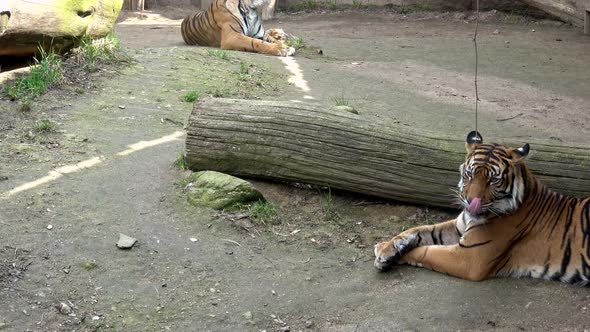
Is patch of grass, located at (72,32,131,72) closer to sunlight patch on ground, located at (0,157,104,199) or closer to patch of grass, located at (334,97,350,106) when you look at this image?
sunlight patch on ground, located at (0,157,104,199)

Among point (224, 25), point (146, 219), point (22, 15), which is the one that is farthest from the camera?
point (224, 25)

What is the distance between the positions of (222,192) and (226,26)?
18.4 feet

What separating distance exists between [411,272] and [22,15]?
4.11m

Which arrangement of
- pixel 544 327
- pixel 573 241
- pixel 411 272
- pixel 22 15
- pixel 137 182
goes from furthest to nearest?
pixel 22 15, pixel 137 182, pixel 411 272, pixel 573 241, pixel 544 327

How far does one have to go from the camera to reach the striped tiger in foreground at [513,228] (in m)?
4.06

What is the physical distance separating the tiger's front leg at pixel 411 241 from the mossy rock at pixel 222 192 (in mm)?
1004

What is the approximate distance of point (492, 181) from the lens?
13.3ft

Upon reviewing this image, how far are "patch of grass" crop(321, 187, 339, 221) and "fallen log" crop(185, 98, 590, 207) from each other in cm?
10

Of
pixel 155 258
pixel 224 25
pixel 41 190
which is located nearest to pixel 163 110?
pixel 41 190

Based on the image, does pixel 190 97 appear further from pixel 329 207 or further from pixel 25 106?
A: pixel 329 207

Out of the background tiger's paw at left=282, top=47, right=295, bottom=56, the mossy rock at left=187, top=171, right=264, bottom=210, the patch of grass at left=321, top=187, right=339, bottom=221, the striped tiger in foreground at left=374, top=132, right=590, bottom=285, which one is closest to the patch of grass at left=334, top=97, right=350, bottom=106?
the patch of grass at left=321, top=187, right=339, bottom=221

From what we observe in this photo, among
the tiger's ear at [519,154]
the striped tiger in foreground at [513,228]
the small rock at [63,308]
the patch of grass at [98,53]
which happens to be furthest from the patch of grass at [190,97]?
the tiger's ear at [519,154]

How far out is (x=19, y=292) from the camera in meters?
4.12

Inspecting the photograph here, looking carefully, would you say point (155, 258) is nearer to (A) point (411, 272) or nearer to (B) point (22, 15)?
(A) point (411, 272)
